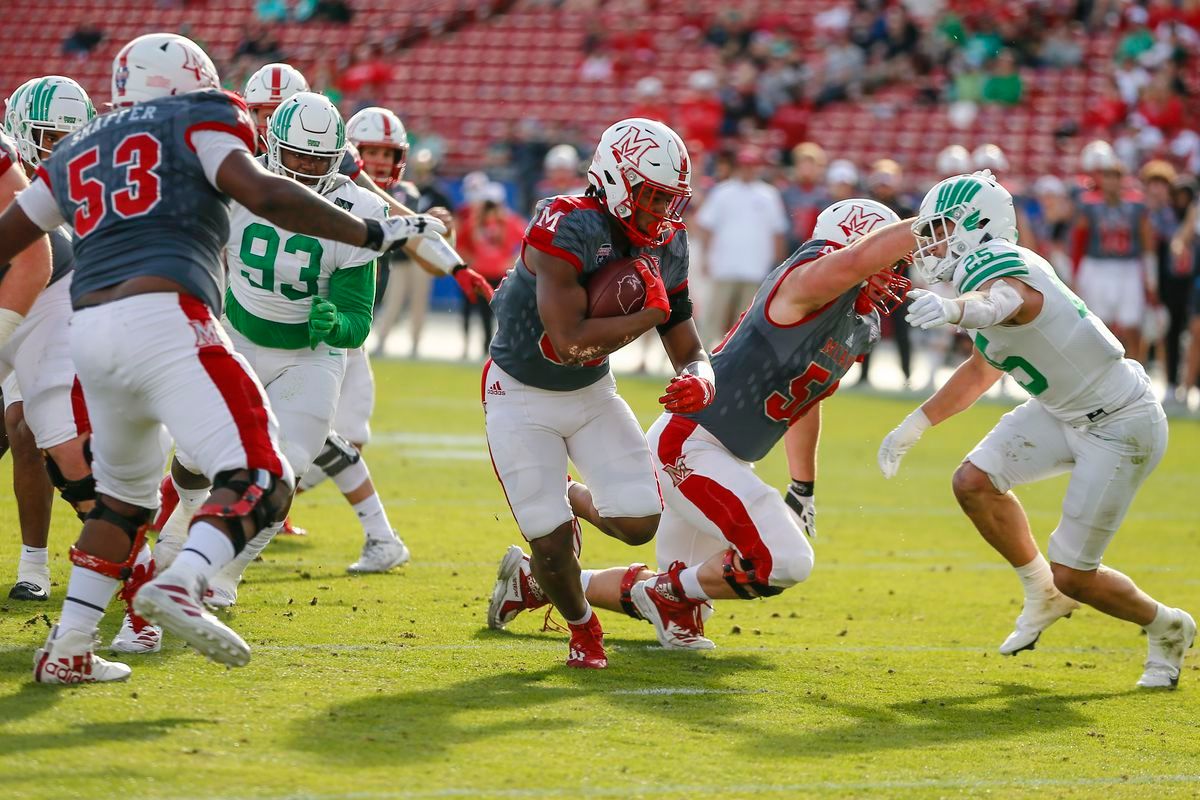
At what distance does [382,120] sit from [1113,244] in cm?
776

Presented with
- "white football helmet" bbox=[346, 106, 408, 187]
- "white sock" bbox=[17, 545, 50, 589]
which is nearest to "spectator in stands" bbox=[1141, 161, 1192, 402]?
"white football helmet" bbox=[346, 106, 408, 187]

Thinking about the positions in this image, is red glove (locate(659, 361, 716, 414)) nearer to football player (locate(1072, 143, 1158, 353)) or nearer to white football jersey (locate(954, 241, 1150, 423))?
white football jersey (locate(954, 241, 1150, 423))

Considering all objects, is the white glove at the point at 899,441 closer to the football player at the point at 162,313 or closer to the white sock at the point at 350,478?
the football player at the point at 162,313

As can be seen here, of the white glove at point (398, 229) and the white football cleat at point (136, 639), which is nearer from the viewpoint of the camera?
the white glove at point (398, 229)

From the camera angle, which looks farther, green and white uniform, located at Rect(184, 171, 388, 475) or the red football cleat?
green and white uniform, located at Rect(184, 171, 388, 475)

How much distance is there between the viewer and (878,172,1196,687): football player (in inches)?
196

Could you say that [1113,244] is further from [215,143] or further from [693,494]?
[215,143]

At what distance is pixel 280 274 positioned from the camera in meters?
5.54

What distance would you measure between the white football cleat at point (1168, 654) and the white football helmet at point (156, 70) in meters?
3.42

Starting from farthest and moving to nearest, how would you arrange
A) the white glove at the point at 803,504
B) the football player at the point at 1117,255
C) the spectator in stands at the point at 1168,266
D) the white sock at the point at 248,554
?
the spectator in stands at the point at 1168,266
the football player at the point at 1117,255
the white glove at the point at 803,504
the white sock at the point at 248,554

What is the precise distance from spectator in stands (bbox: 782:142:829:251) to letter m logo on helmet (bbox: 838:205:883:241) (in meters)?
8.59

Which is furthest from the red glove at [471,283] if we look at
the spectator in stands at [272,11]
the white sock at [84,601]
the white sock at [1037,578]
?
the spectator in stands at [272,11]

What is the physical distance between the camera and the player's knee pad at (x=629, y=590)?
5.40m

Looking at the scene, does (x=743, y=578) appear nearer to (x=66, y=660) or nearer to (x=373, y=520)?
(x=373, y=520)
